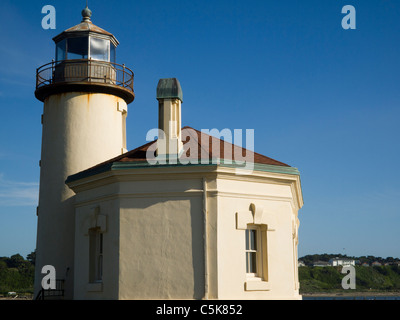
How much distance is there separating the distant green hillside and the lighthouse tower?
10796cm

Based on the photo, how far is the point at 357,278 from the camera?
14450cm

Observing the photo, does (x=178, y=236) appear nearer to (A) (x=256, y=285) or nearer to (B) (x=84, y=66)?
(A) (x=256, y=285)

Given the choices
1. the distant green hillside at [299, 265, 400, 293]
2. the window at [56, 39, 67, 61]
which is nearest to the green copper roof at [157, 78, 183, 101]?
the window at [56, 39, 67, 61]

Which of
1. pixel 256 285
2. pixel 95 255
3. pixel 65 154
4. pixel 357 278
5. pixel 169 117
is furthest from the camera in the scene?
pixel 357 278

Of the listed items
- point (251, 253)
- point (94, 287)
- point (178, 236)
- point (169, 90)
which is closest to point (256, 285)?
point (251, 253)

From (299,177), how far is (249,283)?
393 centimetres

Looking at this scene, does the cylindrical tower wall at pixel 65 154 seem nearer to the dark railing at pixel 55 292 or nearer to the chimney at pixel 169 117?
the dark railing at pixel 55 292

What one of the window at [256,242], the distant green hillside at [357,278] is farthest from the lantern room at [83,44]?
the distant green hillside at [357,278]

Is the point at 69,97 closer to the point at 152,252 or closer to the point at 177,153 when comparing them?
the point at 177,153

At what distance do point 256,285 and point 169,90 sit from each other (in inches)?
242

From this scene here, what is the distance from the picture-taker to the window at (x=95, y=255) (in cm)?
1709

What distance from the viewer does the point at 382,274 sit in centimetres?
15412
